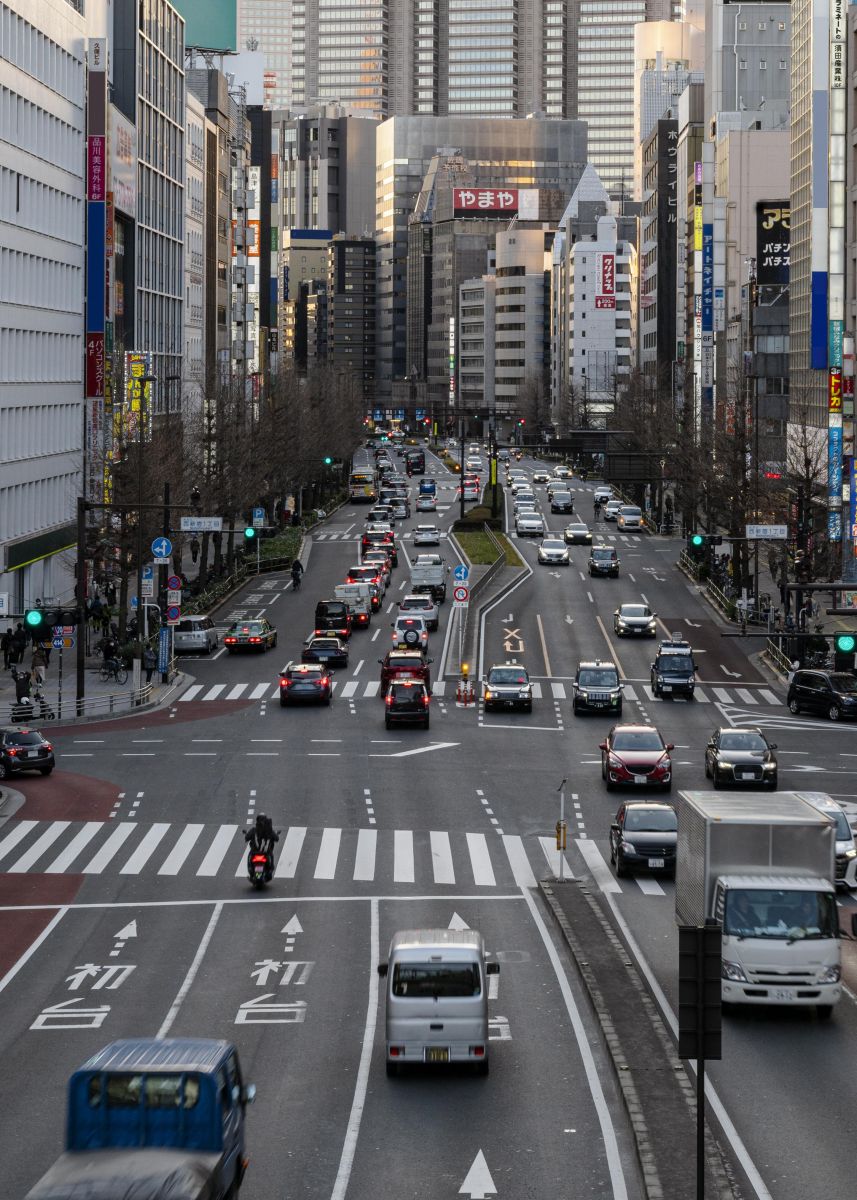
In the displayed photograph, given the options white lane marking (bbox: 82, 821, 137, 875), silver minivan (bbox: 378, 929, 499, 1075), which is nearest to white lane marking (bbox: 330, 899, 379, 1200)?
silver minivan (bbox: 378, 929, 499, 1075)

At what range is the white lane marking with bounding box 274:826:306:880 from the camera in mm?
40188

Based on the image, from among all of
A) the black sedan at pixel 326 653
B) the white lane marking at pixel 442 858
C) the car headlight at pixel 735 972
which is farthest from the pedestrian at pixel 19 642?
the car headlight at pixel 735 972

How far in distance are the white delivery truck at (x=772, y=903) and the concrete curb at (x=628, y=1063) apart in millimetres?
1605

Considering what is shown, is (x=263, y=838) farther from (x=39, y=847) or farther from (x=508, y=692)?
(x=508, y=692)

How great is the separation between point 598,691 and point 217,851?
75.6ft

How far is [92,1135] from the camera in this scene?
1809 centimetres

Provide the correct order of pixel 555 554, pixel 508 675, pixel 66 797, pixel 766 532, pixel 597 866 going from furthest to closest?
pixel 555 554, pixel 766 532, pixel 508 675, pixel 66 797, pixel 597 866

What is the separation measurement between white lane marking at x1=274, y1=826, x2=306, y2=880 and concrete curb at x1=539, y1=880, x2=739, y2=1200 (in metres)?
6.22

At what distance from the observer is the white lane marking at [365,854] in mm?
39906

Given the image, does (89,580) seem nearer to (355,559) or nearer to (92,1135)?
(355,559)

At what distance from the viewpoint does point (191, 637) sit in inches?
3145

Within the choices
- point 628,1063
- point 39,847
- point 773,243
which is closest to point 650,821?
point 39,847

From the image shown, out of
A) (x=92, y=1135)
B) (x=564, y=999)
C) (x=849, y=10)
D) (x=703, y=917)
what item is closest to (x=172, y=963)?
(x=564, y=999)

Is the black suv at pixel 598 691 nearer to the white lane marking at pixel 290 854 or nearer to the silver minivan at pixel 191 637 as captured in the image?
the white lane marking at pixel 290 854
